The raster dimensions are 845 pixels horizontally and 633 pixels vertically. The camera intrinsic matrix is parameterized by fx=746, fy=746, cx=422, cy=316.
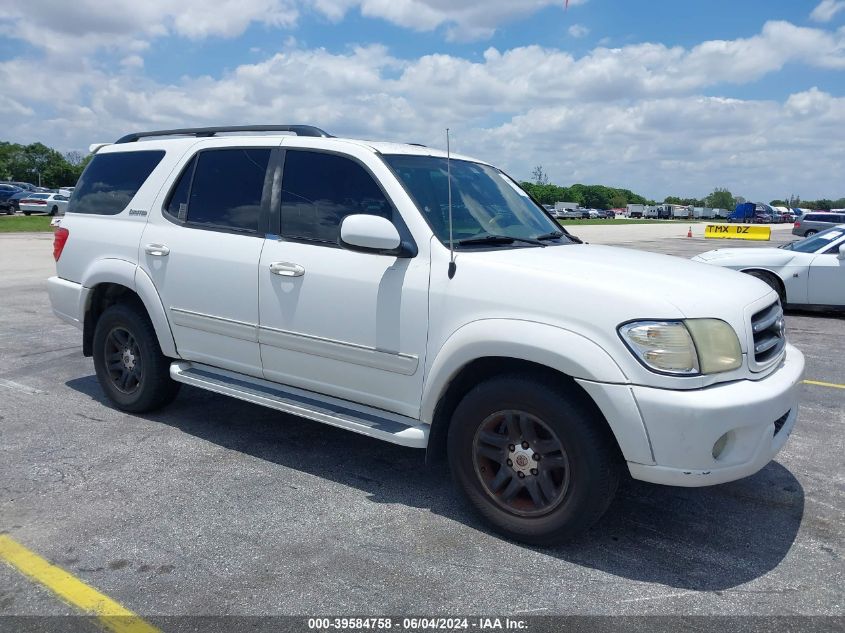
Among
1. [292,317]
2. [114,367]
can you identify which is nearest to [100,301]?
[114,367]

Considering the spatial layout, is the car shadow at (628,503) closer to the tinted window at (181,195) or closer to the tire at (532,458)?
the tire at (532,458)

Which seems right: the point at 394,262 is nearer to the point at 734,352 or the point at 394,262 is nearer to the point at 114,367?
the point at 734,352

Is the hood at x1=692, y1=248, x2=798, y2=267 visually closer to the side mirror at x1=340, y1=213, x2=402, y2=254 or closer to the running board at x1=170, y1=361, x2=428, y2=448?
the running board at x1=170, y1=361, x2=428, y2=448

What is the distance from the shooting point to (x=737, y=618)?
2986 millimetres

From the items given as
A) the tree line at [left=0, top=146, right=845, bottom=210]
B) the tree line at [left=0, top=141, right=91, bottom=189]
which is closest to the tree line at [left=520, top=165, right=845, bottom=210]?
the tree line at [left=0, top=146, right=845, bottom=210]

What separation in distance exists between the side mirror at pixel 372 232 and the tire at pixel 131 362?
2.16 m

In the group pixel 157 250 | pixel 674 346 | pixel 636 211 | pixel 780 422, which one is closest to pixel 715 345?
pixel 674 346

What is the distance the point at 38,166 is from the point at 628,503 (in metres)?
117

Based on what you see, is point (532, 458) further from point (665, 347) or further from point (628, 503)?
point (628, 503)

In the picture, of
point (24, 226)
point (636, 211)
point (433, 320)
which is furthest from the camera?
point (636, 211)

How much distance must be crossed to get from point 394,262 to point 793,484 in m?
2.71

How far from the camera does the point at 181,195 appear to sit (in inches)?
200

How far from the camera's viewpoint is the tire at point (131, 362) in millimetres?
5246

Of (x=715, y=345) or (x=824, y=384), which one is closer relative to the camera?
(x=715, y=345)
